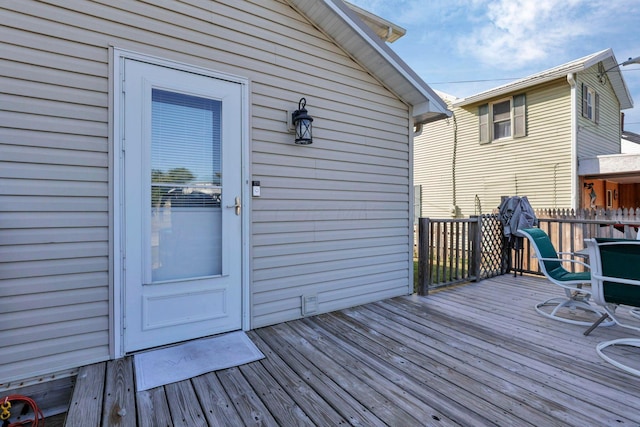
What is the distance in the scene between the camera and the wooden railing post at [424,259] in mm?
4164

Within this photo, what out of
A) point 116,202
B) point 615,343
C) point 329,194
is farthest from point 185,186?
point 615,343

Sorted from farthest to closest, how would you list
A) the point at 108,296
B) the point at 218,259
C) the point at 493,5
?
1. the point at 493,5
2. the point at 218,259
3. the point at 108,296

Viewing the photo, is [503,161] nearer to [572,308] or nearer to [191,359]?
[572,308]

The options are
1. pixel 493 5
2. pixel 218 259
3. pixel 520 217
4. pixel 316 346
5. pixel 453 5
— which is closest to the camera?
pixel 316 346

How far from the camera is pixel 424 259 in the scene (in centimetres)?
421

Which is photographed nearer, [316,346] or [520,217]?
[316,346]

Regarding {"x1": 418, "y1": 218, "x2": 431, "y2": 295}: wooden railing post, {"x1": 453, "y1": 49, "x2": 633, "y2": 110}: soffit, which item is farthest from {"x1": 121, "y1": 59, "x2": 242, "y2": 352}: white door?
{"x1": 453, "y1": 49, "x2": 633, "y2": 110}: soffit

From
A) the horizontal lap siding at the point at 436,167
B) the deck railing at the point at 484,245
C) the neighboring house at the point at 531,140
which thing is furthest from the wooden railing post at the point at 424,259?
the horizontal lap siding at the point at 436,167

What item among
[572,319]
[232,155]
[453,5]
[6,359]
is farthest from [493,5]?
[6,359]

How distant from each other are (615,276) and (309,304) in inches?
103

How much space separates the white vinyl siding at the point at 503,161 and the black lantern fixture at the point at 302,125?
803cm

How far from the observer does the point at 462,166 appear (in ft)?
33.6

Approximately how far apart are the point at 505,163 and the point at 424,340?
8208mm

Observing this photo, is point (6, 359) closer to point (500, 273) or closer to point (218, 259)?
point (218, 259)
